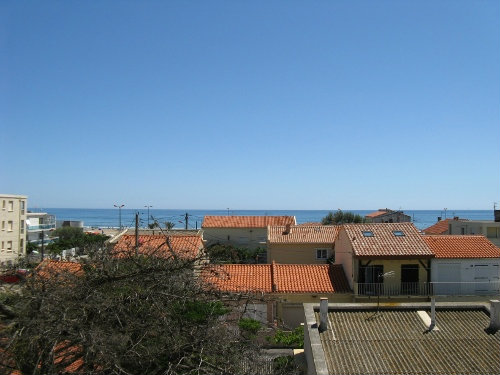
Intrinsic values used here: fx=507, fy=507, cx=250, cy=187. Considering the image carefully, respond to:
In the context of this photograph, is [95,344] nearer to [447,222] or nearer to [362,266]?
[362,266]

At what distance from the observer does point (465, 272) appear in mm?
26609

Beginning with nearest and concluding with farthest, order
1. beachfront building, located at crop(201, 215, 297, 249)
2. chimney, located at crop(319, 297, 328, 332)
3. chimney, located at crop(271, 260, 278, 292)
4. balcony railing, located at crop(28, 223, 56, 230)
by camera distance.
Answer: chimney, located at crop(319, 297, 328, 332), chimney, located at crop(271, 260, 278, 292), beachfront building, located at crop(201, 215, 297, 249), balcony railing, located at crop(28, 223, 56, 230)

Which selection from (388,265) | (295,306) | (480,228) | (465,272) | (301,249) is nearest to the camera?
(295,306)

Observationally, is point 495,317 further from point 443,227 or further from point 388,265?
point 443,227

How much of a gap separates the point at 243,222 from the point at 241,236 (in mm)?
1855

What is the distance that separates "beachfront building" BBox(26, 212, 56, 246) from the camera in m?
75.9

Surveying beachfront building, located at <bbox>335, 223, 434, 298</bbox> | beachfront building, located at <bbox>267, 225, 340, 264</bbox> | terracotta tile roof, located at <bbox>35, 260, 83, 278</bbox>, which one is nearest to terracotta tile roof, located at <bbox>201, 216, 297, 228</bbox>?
beachfront building, located at <bbox>267, 225, 340, 264</bbox>

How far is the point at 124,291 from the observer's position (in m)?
6.65

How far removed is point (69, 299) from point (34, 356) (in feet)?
2.41

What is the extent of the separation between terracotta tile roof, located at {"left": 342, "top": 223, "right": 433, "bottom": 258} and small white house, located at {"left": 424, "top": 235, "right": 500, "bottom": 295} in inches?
38.9

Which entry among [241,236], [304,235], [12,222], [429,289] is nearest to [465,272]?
[429,289]

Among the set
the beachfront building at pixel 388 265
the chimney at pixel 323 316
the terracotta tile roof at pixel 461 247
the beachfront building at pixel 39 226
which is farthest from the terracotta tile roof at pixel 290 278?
the beachfront building at pixel 39 226

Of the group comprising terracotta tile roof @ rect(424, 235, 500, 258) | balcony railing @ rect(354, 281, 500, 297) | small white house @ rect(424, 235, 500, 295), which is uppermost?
terracotta tile roof @ rect(424, 235, 500, 258)

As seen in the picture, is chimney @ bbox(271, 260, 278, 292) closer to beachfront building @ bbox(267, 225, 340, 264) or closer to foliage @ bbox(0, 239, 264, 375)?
beachfront building @ bbox(267, 225, 340, 264)
